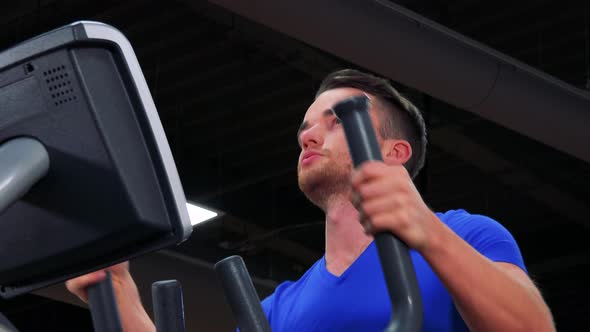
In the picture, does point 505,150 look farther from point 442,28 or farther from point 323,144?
point 323,144

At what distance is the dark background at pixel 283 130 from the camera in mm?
5711

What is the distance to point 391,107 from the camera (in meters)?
1.71

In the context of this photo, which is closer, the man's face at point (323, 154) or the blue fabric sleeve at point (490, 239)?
the blue fabric sleeve at point (490, 239)

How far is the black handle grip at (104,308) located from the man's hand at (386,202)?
0.98 feet

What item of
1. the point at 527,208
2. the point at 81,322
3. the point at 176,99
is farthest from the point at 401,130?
the point at 81,322

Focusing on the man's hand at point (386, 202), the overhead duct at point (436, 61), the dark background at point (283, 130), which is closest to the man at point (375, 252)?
the man's hand at point (386, 202)

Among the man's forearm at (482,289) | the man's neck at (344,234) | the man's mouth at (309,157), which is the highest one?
the man's forearm at (482,289)

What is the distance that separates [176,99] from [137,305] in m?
5.38

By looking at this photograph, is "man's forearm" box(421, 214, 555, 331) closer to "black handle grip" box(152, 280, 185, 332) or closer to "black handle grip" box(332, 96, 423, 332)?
"black handle grip" box(332, 96, 423, 332)

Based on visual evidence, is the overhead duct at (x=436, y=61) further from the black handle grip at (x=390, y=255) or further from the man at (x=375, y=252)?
the black handle grip at (x=390, y=255)

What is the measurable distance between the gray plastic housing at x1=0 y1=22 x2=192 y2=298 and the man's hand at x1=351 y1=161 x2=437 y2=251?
194 mm

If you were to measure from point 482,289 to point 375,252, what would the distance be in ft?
1.92

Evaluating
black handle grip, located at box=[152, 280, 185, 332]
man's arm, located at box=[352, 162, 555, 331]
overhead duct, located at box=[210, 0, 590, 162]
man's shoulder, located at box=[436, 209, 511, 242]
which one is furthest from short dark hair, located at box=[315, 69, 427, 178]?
overhead duct, located at box=[210, 0, 590, 162]

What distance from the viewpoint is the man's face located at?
152 centimetres
